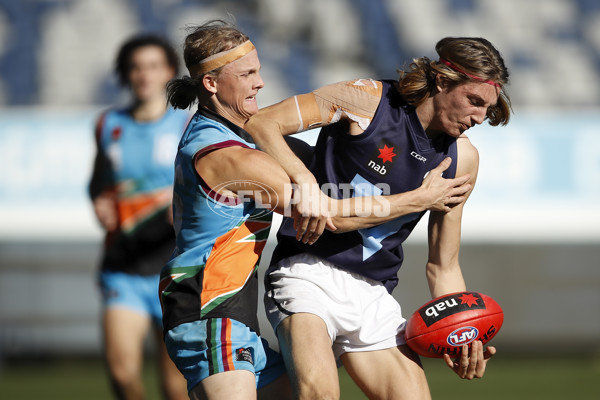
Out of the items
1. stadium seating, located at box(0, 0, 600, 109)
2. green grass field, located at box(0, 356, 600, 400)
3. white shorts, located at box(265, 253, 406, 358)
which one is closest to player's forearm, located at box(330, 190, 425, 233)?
white shorts, located at box(265, 253, 406, 358)

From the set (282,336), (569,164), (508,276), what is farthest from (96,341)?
(282,336)

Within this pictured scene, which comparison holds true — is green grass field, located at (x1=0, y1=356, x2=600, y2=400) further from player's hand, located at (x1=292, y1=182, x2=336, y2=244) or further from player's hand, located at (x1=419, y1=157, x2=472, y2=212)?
player's hand, located at (x1=292, y1=182, x2=336, y2=244)

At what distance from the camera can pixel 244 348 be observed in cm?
347

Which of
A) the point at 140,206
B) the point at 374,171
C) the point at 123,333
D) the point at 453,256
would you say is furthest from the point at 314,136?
the point at 374,171

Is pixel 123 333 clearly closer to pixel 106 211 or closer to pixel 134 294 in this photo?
pixel 134 294

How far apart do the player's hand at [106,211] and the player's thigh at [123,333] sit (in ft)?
2.00

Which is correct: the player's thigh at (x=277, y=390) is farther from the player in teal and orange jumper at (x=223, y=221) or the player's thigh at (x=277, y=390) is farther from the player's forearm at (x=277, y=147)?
the player's forearm at (x=277, y=147)

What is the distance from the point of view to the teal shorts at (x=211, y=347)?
11.2ft

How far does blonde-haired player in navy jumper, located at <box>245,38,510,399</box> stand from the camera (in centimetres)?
380

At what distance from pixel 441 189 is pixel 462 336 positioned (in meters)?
0.70

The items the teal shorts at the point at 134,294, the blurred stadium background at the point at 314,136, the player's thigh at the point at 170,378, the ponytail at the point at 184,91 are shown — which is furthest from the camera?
the blurred stadium background at the point at 314,136

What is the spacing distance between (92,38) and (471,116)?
9248 millimetres

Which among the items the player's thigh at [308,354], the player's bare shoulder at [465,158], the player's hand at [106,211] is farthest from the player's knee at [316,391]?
the player's hand at [106,211]

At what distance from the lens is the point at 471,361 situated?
12.7 ft
